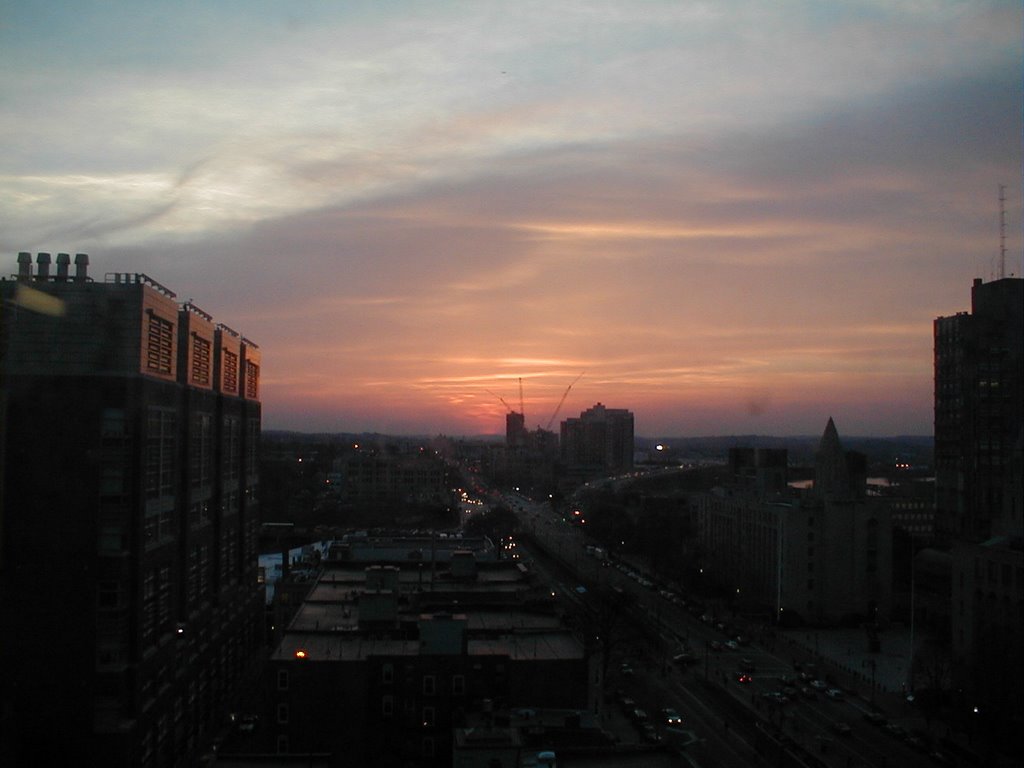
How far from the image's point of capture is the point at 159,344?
27.1ft

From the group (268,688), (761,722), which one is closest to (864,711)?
(761,722)

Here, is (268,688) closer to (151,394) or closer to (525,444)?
(151,394)

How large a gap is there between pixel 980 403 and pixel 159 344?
55.5ft

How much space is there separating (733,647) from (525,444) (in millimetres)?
49535

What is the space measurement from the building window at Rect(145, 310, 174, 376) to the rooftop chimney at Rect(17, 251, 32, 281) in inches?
35.4

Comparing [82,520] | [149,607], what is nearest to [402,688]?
[149,607]

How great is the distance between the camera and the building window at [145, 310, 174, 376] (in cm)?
789

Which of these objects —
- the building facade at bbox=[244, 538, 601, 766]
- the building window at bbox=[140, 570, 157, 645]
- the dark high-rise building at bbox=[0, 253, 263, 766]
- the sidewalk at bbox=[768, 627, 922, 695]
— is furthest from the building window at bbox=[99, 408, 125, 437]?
the sidewalk at bbox=[768, 627, 922, 695]

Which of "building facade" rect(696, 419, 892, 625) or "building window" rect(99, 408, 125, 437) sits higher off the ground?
"building window" rect(99, 408, 125, 437)

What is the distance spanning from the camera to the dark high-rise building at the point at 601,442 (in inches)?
2461

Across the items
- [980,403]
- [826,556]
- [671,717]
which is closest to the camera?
[671,717]

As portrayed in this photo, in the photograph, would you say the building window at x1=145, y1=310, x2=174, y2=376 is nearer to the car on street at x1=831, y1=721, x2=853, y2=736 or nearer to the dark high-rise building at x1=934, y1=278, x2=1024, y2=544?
the car on street at x1=831, y1=721, x2=853, y2=736

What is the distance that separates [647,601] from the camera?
18.2 meters

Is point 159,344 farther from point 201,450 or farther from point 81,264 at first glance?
point 201,450
